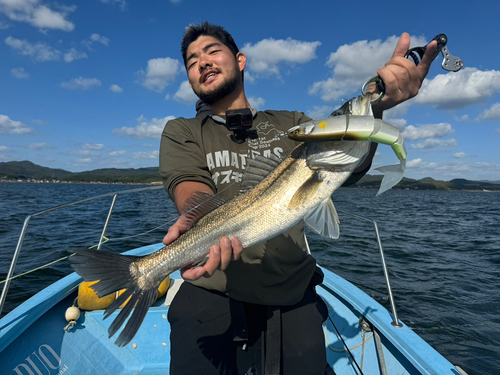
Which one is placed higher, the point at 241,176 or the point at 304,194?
the point at 241,176

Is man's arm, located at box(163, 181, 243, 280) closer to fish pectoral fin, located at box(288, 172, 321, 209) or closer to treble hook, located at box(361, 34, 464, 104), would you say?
fish pectoral fin, located at box(288, 172, 321, 209)

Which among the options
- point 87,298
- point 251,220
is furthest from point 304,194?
point 87,298

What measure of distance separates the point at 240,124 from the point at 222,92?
0.58 m

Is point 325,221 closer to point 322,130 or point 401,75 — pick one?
point 322,130

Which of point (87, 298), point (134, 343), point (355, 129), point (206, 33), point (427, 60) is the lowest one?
point (134, 343)

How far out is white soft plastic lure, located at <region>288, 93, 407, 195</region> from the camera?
1.81 meters

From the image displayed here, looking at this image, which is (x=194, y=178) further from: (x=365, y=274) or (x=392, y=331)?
(x=365, y=274)

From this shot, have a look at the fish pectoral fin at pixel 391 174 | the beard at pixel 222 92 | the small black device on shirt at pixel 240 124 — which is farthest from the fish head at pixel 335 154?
the beard at pixel 222 92

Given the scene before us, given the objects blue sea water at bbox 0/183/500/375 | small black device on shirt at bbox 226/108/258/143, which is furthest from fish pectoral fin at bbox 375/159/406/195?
blue sea water at bbox 0/183/500/375

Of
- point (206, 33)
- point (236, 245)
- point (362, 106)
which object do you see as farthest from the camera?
point (206, 33)

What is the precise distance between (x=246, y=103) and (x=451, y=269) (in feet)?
42.9

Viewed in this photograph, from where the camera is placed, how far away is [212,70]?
3.14 metres

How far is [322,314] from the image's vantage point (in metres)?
2.67

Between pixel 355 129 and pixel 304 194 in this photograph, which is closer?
pixel 355 129
